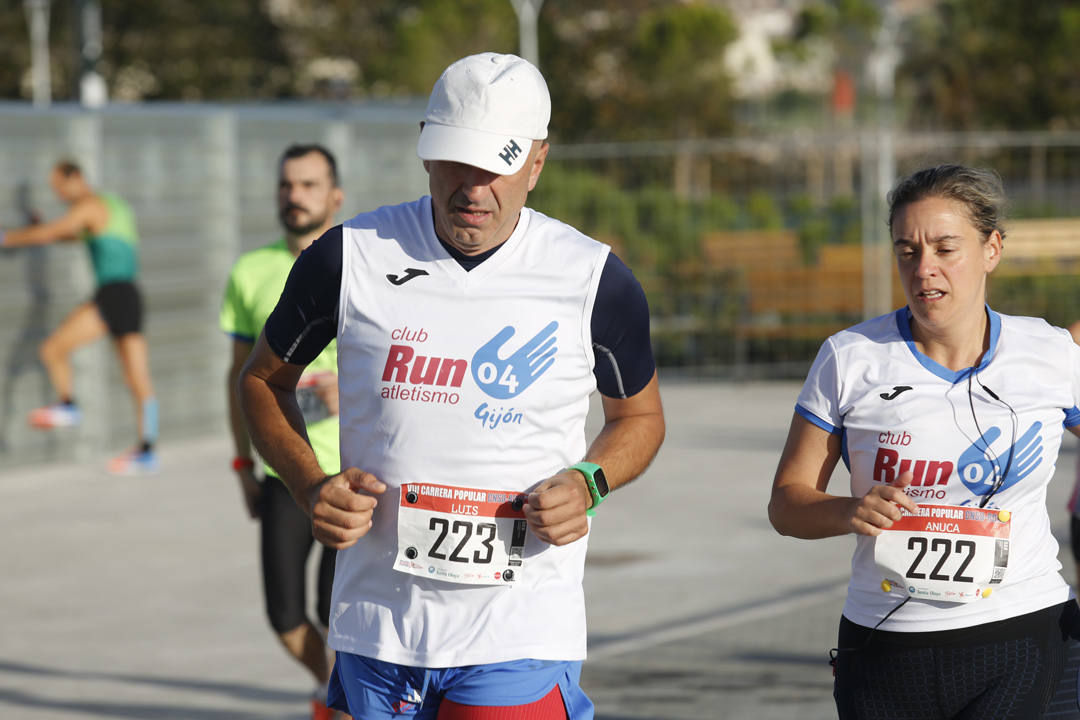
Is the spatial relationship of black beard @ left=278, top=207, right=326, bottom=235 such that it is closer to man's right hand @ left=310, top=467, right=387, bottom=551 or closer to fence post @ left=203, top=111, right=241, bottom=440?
man's right hand @ left=310, top=467, right=387, bottom=551

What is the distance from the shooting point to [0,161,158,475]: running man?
11656 mm

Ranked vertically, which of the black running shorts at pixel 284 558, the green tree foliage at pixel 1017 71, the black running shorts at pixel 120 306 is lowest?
the black running shorts at pixel 284 558

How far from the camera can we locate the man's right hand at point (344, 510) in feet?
10.2

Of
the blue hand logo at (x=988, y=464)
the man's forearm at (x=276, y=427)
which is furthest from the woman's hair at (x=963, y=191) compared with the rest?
the man's forearm at (x=276, y=427)

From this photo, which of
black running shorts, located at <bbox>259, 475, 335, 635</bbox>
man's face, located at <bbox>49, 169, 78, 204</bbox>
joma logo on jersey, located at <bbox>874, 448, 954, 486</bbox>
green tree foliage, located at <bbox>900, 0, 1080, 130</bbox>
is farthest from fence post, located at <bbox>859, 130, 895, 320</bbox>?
green tree foliage, located at <bbox>900, 0, 1080, 130</bbox>

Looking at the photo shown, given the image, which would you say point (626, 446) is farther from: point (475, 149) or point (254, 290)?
point (254, 290)

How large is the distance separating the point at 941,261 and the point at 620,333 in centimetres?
65

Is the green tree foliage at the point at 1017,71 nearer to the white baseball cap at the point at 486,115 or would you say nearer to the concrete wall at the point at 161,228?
the concrete wall at the point at 161,228

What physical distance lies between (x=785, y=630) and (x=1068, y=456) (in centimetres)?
546

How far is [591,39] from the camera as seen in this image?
5625 centimetres

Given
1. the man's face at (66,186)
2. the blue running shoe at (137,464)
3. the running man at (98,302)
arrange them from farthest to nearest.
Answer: the blue running shoe at (137,464) → the man's face at (66,186) → the running man at (98,302)

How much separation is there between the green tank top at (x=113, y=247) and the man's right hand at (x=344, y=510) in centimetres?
904

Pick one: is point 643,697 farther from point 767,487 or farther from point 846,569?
point 767,487

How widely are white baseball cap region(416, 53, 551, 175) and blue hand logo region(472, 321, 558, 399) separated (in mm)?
327
